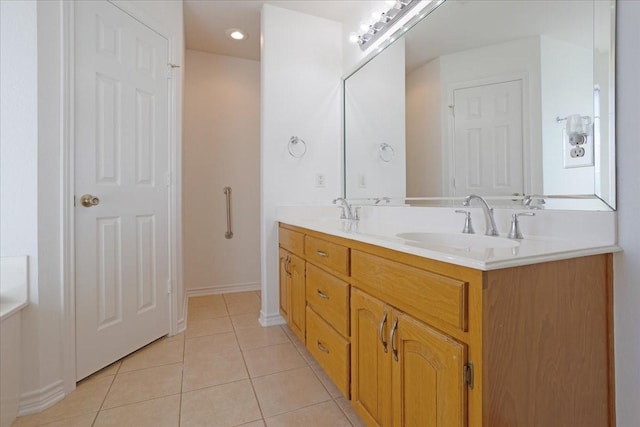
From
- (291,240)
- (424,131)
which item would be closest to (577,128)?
(424,131)

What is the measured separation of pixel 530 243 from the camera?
94cm

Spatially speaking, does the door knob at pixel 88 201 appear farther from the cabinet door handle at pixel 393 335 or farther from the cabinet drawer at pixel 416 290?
the cabinet door handle at pixel 393 335

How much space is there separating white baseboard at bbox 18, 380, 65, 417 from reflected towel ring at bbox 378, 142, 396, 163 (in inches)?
80.4

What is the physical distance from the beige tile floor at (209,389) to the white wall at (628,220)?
0.89 metres

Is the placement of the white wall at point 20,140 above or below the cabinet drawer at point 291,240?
above

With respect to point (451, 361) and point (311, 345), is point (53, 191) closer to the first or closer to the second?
point (311, 345)

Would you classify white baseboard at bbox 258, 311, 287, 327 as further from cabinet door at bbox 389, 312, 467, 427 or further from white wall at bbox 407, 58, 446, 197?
cabinet door at bbox 389, 312, 467, 427

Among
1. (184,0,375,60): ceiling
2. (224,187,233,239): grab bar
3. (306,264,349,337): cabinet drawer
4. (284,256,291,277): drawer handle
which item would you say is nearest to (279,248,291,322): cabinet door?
(284,256,291,277): drawer handle

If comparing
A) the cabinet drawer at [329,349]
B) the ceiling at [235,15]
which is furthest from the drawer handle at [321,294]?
the ceiling at [235,15]

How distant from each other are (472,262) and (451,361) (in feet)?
0.86

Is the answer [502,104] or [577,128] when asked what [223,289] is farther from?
[577,128]

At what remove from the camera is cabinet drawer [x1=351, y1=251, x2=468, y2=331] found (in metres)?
0.74

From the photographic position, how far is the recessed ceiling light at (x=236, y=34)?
8.54 feet

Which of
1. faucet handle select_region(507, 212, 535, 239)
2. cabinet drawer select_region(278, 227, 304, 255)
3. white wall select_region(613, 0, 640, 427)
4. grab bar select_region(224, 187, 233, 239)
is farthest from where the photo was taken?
grab bar select_region(224, 187, 233, 239)
